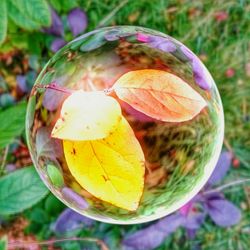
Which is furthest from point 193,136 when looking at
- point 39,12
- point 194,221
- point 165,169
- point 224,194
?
point 224,194

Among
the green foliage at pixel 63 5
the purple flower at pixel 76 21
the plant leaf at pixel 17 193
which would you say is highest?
the green foliage at pixel 63 5

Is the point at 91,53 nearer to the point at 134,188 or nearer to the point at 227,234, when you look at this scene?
the point at 134,188

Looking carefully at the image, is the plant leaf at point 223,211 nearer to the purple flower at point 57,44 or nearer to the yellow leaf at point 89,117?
the purple flower at point 57,44

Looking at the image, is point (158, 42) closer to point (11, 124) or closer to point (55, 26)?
point (11, 124)

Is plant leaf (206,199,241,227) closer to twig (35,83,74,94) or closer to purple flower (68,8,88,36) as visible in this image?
purple flower (68,8,88,36)

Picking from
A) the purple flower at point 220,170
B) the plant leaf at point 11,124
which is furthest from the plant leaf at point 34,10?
the purple flower at point 220,170

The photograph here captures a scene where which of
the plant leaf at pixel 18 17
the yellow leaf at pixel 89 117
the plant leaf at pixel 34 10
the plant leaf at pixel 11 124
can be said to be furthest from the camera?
the plant leaf at pixel 18 17
